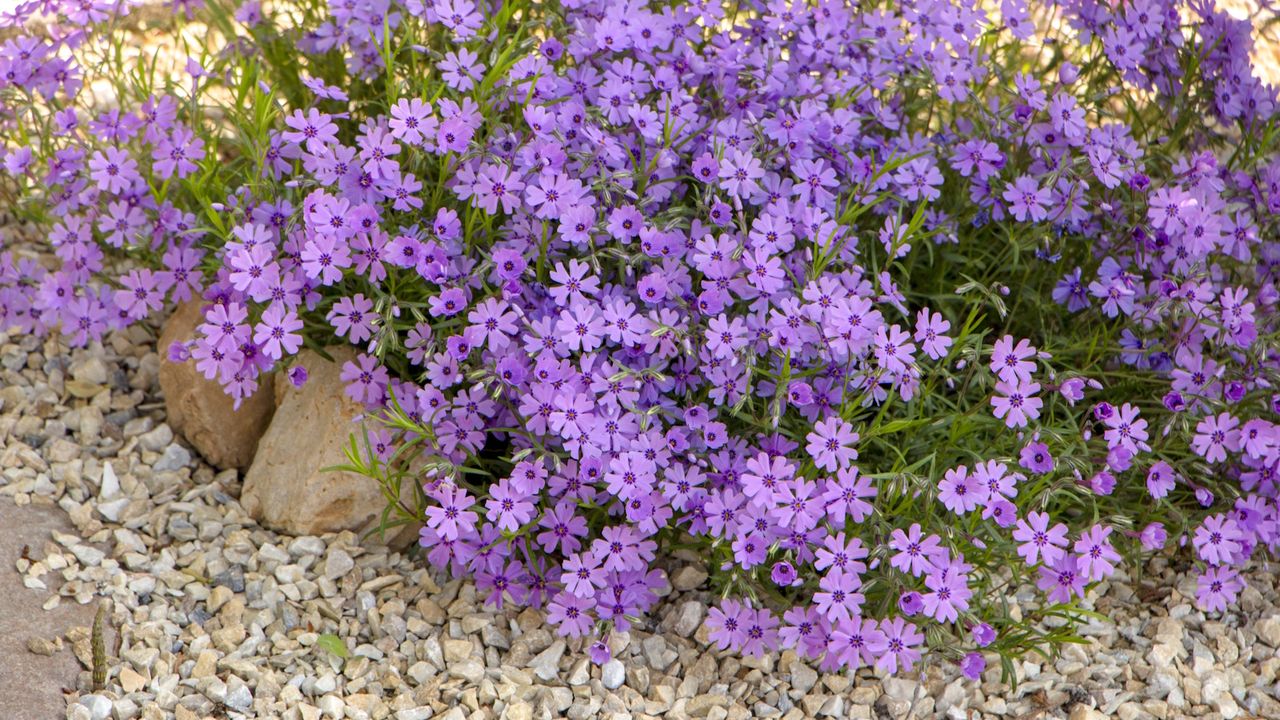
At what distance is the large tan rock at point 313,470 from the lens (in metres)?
2.86

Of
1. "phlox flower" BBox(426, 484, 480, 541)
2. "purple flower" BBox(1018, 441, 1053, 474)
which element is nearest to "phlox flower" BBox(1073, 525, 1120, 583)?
"purple flower" BBox(1018, 441, 1053, 474)

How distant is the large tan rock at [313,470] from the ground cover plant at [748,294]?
0.20 ft

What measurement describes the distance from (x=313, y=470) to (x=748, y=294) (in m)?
1.06

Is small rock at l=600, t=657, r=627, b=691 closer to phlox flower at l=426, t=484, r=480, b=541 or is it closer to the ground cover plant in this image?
the ground cover plant

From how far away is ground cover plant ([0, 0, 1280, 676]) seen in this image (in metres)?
2.53

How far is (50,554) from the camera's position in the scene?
2.78 meters

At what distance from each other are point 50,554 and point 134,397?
551mm

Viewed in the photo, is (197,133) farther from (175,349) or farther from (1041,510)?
(1041,510)

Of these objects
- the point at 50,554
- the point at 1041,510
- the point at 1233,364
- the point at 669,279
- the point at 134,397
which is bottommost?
the point at 50,554

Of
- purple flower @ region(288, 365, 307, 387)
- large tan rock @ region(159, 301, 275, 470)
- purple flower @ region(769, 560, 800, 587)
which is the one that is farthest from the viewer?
large tan rock @ region(159, 301, 275, 470)

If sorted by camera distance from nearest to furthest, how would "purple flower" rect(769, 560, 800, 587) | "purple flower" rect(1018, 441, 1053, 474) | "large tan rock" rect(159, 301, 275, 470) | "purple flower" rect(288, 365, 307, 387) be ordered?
"purple flower" rect(769, 560, 800, 587), "purple flower" rect(1018, 441, 1053, 474), "purple flower" rect(288, 365, 307, 387), "large tan rock" rect(159, 301, 275, 470)

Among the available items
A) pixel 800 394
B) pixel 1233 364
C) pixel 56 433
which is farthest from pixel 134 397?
pixel 1233 364

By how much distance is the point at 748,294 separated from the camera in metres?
2.61

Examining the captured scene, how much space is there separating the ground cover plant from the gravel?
10 centimetres
